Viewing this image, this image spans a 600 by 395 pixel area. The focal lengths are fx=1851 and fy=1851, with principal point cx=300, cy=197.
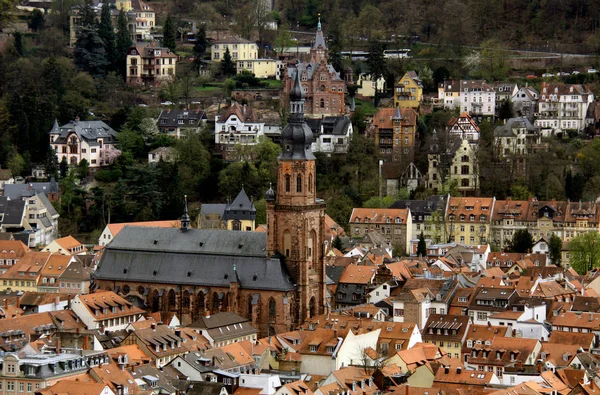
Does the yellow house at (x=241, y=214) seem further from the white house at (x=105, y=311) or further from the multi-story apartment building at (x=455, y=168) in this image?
the white house at (x=105, y=311)

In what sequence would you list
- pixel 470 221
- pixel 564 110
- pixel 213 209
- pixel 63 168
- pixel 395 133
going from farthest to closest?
pixel 564 110
pixel 395 133
pixel 63 168
pixel 213 209
pixel 470 221

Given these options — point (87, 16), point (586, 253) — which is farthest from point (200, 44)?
point (586, 253)

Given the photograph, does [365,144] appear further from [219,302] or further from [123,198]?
[219,302]

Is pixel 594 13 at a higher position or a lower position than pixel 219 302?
higher

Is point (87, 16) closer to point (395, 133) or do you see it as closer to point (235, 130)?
point (235, 130)

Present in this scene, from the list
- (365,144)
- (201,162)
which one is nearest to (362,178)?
(365,144)

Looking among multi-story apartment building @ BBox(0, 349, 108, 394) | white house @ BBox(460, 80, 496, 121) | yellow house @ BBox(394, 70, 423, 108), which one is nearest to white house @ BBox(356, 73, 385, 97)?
yellow house @ BBox(394, 70, 423, 108)

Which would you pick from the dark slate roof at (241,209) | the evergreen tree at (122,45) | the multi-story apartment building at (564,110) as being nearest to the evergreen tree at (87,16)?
the evergreen tree at (122,45)
